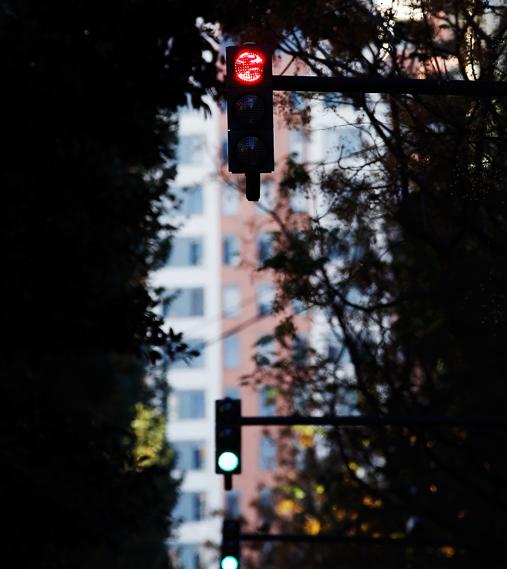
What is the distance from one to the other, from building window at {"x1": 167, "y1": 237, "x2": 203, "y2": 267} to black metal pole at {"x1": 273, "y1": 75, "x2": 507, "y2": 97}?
60.3 m

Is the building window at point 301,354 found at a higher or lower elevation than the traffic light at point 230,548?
higher

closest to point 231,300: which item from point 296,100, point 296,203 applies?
point 296,203

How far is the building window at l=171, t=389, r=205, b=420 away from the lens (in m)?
64.8

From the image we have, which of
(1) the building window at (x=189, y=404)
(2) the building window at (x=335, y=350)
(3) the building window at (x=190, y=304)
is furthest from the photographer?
(3) the building window at (x=190, y=304)

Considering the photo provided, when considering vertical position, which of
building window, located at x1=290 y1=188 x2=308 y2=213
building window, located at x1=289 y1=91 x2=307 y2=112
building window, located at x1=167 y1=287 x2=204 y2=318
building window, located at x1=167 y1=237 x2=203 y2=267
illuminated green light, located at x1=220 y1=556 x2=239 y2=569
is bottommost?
illuminated green light, located at x1=220 y1=556 x2=239 y2=569

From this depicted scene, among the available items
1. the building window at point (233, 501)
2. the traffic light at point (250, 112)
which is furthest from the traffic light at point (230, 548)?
the building window at point (233, 501)

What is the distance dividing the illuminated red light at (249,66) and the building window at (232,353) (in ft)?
195

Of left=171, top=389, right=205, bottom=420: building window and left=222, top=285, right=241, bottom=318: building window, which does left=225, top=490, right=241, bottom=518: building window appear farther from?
left=222, top=285, right=241, bottom=318: building window

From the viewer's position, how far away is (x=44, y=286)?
12023 millimetres

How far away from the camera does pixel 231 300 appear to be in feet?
218

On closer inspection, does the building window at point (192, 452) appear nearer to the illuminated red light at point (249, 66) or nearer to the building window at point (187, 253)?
the building window at point (187, 253)

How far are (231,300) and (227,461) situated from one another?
55.8 metres

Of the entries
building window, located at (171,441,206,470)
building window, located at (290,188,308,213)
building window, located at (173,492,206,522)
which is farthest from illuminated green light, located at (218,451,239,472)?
building window, located at (171,441,206,470)

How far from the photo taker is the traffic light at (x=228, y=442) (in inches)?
418
